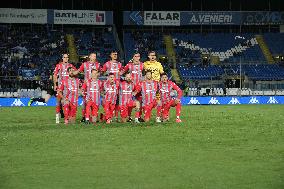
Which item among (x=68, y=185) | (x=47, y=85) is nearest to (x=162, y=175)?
(x=68, y=185)

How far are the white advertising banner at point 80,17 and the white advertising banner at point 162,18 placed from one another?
4.37 m

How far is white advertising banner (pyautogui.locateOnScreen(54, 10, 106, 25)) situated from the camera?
57.5 metres

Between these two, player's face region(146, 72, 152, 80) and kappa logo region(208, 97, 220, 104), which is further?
kappa logo region(208, 97, 220, 104)

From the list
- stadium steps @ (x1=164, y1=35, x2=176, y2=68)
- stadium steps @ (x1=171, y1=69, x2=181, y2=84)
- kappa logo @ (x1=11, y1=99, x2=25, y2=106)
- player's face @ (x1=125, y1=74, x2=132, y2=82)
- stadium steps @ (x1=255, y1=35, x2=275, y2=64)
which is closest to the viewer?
player's face @ (x1=125, y1=74, x2=132, y2=82)

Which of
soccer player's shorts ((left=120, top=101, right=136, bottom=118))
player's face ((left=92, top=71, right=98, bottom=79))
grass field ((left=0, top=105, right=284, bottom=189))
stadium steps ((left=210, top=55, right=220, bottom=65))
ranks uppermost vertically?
stadium steps ((left=210, top=55, right=220, bottom=65))

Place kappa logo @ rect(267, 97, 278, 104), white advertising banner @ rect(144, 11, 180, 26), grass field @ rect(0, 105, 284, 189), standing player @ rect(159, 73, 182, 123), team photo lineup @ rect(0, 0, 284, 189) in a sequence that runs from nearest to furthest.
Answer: grass field @ rect(0, 105, 284, 189)
team photo lineup @ rect(0, 0, 284, 189)
standing player @ rect(159, 73, 182, 123)
kappa logo @ rect(267, 97, 278, 104)
white advertising banner @ rect(144, 11, 180, 26)

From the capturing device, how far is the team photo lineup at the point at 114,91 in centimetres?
1930

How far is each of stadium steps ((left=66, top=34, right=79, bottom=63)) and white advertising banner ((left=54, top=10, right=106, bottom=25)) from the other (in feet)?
5.08

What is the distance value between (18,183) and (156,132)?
777 centimetres

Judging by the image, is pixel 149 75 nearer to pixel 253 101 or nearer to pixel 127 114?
pixel 127 114

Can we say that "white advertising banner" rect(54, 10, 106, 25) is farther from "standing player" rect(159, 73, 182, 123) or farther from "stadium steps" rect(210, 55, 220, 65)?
"standing player" rect(159, 73, 182, 123)

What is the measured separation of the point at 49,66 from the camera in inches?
2014

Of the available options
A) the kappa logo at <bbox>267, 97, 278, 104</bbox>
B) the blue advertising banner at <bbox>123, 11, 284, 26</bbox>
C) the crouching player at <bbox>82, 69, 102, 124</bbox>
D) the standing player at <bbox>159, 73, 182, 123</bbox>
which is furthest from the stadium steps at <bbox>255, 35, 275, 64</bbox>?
the crouching player at <bbox>82, 69, 102, 124</bbox>

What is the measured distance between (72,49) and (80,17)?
4393 mm
